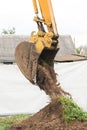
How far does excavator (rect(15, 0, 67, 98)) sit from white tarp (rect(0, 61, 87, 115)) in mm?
4091

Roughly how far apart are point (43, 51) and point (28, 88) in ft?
15.8

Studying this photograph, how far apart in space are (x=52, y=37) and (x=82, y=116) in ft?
5.27

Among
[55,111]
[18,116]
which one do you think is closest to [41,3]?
[55,111]

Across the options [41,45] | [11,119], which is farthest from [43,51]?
[11,119]

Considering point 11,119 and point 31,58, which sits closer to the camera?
point 31,58

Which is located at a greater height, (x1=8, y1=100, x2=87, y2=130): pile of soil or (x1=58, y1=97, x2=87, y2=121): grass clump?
(x1=58, y1=97, x2=87, y2=121): grass clump

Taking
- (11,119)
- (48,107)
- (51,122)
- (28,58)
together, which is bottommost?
(11,119)

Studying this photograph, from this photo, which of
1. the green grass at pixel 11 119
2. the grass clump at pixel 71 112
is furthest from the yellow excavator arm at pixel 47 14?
the green grass at pixel 11 119

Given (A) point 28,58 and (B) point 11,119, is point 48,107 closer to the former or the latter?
(A) point 28,58

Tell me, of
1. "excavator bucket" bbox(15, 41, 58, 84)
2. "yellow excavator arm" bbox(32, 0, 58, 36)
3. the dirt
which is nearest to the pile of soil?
A: the dirt

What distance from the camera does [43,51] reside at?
952 centimetres

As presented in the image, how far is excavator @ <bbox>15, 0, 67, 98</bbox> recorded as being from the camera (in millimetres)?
9469

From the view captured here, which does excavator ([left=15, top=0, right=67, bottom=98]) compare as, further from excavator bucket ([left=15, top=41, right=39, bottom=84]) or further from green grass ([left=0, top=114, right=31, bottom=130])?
green grass ([left=0, top=114, right=31, bottom=130])

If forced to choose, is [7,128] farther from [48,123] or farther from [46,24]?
[46,24]
